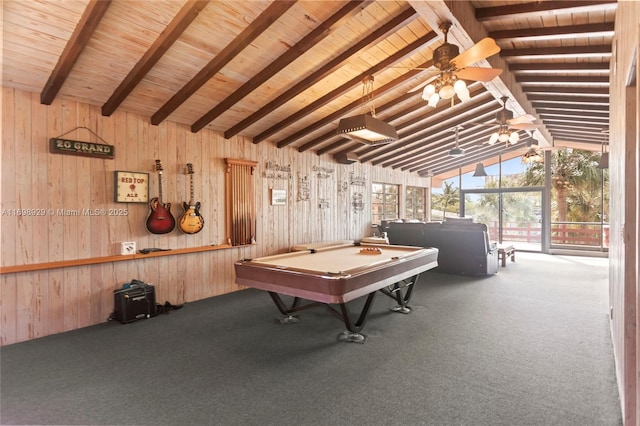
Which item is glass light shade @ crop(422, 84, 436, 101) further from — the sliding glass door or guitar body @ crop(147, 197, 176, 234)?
the sliding glass door

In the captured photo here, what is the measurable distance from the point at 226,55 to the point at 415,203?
8527 mm

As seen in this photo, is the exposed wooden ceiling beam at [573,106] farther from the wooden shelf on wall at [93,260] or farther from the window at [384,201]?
the wooden shelf on wall at [93,260]

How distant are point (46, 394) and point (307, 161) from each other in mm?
5316

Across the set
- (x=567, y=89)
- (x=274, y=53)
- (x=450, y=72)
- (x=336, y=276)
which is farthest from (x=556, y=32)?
(x=336, y=276)

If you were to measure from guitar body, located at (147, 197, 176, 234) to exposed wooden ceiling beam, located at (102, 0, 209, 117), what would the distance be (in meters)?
1.22

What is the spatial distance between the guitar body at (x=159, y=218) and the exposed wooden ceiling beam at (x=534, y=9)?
4353mm

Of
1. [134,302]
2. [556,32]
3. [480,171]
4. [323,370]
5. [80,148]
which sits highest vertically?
[556,32]

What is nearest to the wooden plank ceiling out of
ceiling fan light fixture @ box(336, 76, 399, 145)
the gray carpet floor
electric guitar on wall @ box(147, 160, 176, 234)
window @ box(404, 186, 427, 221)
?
ceiling fan light fixture @ box(336, 76, 399, 145)

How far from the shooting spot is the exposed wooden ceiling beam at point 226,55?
2.98 m

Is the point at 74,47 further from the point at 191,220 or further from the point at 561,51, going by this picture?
the point at 561,51

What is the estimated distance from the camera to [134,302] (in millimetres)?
3947

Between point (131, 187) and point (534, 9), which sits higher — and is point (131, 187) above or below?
below

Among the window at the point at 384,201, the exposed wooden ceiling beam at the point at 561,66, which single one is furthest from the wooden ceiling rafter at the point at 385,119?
the window at the point at 384,201

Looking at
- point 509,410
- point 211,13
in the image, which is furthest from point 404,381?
point 211,13
